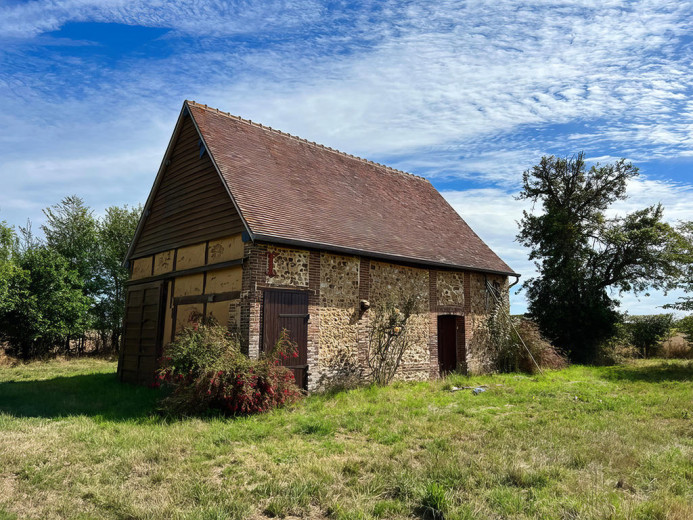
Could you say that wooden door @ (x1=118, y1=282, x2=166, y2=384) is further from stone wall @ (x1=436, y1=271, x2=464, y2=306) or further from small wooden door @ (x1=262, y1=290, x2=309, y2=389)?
stone wall @ (x1=436, y1=271, x2=464, y2=306)

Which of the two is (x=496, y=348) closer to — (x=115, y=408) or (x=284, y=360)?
(x=284, y=360)

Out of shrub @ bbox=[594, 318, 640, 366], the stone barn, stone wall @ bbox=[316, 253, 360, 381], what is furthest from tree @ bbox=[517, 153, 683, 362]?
stone wall @ bbox=[316, 253, 360, 381]

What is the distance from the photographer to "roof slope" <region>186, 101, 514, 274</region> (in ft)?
34.5

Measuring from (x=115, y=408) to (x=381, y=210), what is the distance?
A: 348 inches

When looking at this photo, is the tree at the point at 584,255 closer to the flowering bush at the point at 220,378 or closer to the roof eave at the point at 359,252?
the roof eave at the point at 359,252

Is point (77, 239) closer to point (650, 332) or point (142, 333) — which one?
point (142, 333)

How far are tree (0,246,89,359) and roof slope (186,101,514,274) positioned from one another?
12519mm

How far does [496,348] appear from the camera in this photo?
14.9 metres

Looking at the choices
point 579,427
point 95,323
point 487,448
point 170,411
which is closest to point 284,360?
point 170,411

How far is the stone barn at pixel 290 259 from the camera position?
992 cm

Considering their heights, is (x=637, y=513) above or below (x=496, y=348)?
below

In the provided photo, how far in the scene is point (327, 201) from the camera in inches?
491

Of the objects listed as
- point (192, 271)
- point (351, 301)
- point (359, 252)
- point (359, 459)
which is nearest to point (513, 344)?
point (351, 301)

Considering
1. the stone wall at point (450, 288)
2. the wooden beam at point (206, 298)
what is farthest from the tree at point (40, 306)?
the stone wall at point (450, 288)
